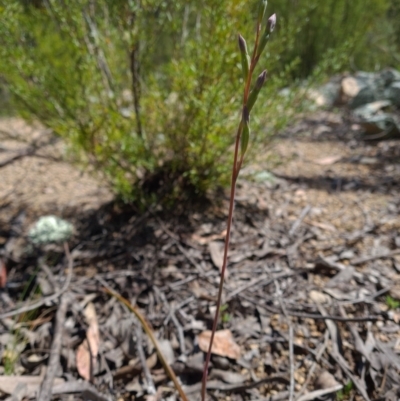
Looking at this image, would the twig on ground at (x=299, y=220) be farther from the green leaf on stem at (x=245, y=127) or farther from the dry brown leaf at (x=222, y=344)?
the green leaf on stem at (x=245, y=127)

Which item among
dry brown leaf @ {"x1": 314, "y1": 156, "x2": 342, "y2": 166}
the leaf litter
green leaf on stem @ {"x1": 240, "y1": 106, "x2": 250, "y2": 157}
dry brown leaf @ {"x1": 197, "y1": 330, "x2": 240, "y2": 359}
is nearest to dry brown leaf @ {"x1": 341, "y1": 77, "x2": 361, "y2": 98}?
dry brown leaf @ {"x1": 314, "y1": 156, "x2": 342, "y2": 166}

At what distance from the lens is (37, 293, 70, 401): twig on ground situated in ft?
3.78

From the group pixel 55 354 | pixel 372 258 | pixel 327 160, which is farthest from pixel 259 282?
pixel 327 160

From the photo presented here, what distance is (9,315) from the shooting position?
150 cm

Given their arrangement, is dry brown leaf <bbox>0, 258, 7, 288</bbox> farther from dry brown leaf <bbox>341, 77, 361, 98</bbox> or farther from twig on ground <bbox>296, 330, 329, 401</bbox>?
dry brown leaf <bbox>341, 77, 361, 98</bbox>

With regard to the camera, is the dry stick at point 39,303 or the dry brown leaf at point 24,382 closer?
the dry brown leaf at point 24,382

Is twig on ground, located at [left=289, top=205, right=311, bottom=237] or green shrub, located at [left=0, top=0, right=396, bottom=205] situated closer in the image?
green shrub, located at [left=0, top=0, right=396, bottom=205]

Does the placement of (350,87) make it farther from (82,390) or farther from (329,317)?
(82,390)

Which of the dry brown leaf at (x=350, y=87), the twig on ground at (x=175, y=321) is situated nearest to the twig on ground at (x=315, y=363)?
the twig on ground at (x=175, y=321)

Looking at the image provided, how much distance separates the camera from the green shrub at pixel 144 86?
1.49 m

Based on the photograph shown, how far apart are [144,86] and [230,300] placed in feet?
4.30

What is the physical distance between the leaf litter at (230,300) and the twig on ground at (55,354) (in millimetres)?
30

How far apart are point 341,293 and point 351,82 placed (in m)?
3.88

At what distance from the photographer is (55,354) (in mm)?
1303
